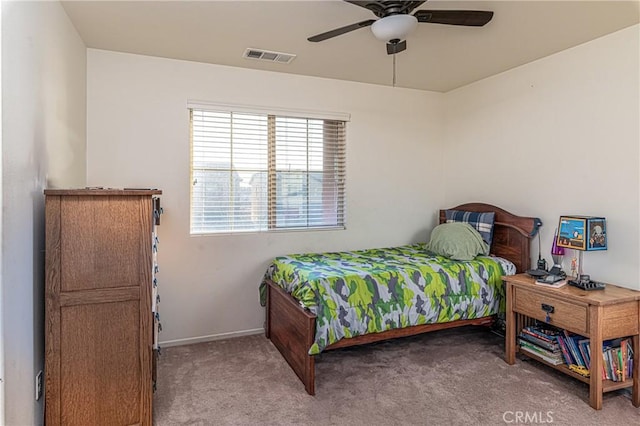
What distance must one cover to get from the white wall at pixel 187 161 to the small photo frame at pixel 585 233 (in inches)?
70.6

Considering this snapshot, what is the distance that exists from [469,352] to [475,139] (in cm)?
216

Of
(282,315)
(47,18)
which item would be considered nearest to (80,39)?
(47,18)

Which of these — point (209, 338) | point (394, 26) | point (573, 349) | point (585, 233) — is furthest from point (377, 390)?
point (394, 26)

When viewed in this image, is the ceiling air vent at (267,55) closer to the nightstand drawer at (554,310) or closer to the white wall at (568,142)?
the white wall at (568,142)

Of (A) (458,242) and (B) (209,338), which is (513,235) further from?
(B) (209,338)

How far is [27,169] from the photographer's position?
6.13ft

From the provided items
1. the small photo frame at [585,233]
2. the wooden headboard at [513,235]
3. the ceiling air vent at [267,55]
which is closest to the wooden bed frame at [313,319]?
the wooden headboard at [513,235]

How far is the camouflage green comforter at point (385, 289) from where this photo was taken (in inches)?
106

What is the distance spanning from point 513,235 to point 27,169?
3.64 metres

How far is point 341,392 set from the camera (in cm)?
262

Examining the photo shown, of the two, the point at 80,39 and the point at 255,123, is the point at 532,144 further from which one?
the point at 80,39

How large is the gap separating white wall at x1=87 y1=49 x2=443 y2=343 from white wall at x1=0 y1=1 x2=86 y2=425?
0.77 meters

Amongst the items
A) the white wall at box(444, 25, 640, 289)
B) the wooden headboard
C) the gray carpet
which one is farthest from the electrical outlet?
the white wall at box(444, 25, 640, 289)

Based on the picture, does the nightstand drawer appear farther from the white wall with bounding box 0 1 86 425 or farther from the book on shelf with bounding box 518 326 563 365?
the white wall with bounding box 0 1 86 425
